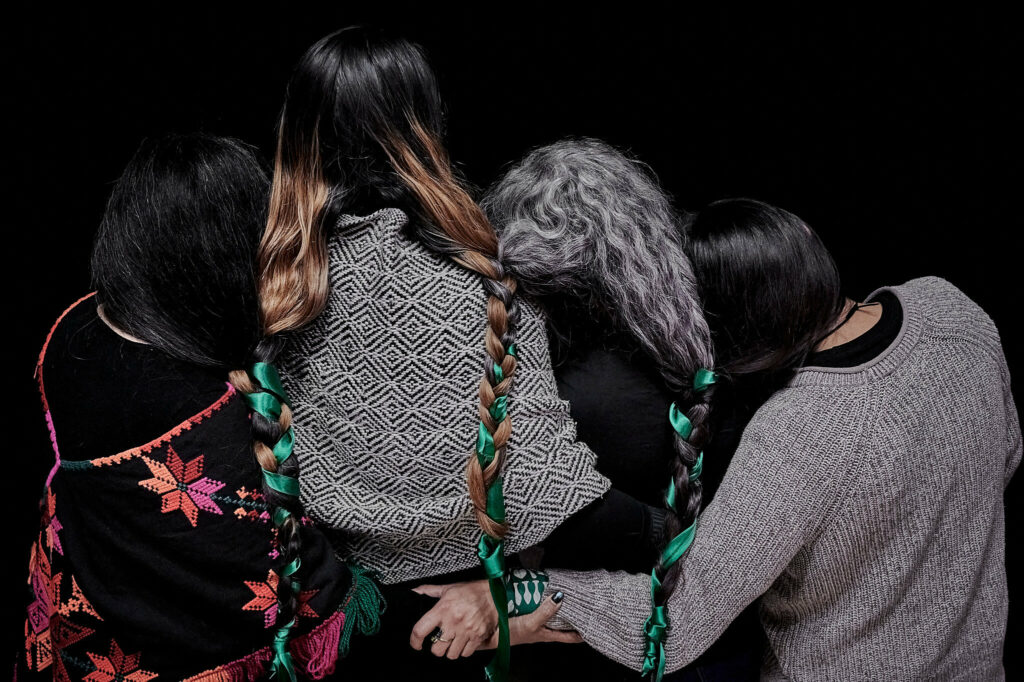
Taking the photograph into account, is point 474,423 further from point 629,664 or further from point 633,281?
point 629,664

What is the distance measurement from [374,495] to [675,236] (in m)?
0.80

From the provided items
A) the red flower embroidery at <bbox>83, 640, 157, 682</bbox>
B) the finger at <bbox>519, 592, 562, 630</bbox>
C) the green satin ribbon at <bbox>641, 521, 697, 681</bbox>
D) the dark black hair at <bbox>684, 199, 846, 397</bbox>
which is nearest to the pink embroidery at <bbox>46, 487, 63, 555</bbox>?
the red flower embroidery at <bbox>83, 640, 157, 682</bbox>

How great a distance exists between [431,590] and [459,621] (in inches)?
3.7

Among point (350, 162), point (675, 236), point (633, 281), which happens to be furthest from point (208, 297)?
point (675, 236)

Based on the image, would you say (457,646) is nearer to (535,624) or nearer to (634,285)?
(535,624)

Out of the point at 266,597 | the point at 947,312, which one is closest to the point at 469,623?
the point at 266,597

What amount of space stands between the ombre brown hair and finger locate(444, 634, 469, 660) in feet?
0.90

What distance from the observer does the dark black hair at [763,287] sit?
179 centimetres

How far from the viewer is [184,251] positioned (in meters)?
1.61

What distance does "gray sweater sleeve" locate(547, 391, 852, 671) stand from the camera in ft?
5.63

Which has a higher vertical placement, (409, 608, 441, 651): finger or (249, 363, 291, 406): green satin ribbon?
(249, 363, 291, 406): green satin ribbon

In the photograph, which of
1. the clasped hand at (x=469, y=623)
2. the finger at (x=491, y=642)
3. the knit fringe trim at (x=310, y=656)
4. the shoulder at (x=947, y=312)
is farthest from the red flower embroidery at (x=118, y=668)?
the shoulder at (x=947, y=312)

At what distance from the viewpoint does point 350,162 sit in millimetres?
1694

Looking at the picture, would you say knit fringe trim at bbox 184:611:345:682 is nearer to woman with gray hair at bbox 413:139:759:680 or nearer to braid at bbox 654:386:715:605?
woman with gray hair at bbox 413:139:759:680
